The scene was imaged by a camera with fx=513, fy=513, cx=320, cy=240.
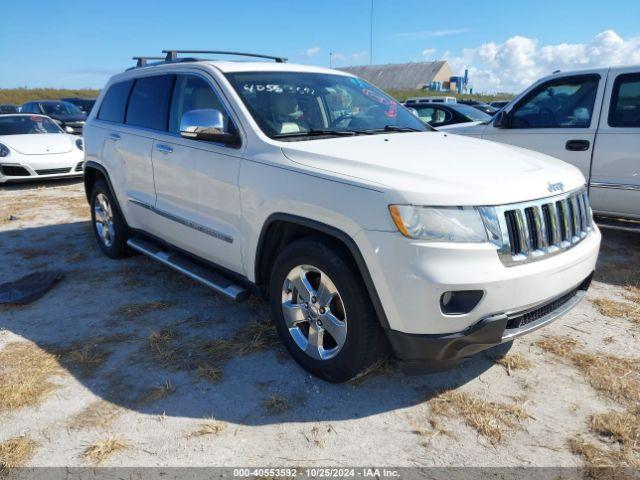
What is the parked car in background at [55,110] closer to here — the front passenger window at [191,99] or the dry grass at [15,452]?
the front passenger window at [191,99]

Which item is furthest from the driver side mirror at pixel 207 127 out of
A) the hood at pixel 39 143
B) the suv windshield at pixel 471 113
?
the hood at pixel 39 143

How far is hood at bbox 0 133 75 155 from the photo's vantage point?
9.66 meters

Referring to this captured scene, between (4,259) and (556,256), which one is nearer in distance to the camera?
(556,256)

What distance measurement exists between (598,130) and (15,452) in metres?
5.57

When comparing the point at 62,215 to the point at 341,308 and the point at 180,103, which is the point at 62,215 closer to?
the point at 180,103

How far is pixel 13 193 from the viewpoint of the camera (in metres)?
9.34

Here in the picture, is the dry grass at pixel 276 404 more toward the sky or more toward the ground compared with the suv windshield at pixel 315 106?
more toward the ground

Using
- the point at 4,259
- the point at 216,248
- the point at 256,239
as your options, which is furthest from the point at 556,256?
the point at 4,259

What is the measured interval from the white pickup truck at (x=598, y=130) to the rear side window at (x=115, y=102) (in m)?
4.27

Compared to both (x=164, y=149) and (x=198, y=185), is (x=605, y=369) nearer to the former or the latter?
(x=198, y=185)

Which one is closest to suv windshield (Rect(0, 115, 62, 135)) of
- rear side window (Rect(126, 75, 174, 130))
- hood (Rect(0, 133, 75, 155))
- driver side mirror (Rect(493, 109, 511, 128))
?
hood (Rect(0, 133, 75, 155))

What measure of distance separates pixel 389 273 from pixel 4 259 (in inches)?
189

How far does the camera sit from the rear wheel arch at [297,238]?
8.30ft

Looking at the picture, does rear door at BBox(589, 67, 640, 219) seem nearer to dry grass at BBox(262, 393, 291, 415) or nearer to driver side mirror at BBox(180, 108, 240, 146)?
driver side mirror at BBox(180, 108, 240, 146)
